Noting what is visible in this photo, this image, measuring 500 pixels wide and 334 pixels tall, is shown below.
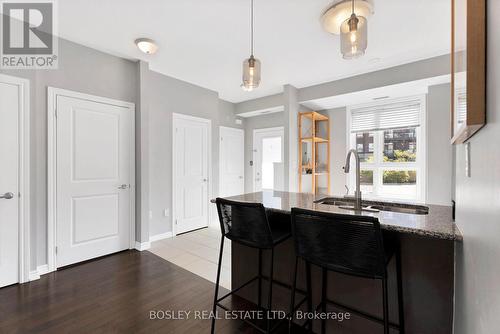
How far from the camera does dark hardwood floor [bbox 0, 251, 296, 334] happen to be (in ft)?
5.97

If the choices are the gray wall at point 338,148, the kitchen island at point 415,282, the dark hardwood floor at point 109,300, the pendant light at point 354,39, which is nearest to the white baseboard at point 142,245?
the dark hardwood floor at point 109,300

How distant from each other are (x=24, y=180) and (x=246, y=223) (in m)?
2.46

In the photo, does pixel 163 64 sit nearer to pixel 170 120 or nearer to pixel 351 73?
pixel 170 120

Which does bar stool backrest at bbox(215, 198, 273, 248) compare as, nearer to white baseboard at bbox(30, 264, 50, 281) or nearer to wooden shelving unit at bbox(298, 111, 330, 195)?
white baseboard at bbox(30, 264, 50, 281)

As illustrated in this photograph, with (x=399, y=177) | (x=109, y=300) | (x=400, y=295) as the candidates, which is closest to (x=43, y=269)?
(x=109, y=300)

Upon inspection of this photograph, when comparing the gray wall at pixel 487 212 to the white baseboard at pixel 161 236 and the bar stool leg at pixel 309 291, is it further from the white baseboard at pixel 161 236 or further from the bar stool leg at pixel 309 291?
the white baseboard at pixel 161 236

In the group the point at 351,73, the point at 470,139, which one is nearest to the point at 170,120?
the point at 351,73

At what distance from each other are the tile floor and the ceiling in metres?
2.68

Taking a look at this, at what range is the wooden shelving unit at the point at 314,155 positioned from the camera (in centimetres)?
444

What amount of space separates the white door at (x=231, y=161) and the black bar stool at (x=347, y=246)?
13.9 feet

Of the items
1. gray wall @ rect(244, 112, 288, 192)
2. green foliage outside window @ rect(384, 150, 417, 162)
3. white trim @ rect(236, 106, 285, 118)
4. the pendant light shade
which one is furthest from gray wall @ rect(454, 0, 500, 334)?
gray wall @ rect(244, 112, 288, 192)

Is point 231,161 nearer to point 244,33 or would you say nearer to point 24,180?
point 244,33

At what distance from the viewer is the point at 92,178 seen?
3.03 metres

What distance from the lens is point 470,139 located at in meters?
0.82
